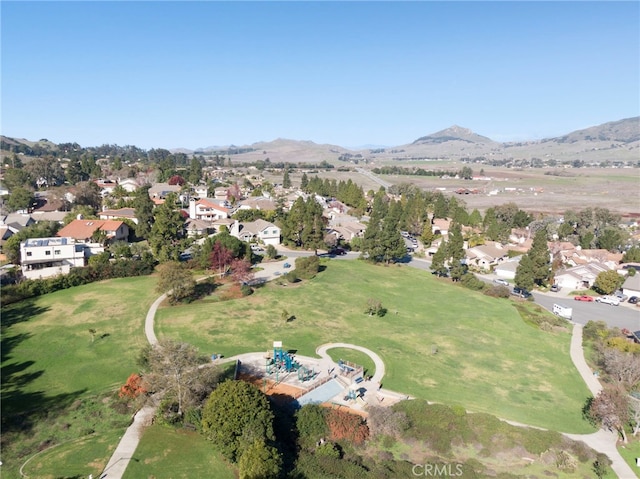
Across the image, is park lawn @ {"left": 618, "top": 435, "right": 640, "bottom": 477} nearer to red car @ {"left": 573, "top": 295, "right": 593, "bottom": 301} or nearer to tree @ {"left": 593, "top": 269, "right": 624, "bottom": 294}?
red car @ {"left": 573, "top": 295, "right": 593, "bottom": 301}

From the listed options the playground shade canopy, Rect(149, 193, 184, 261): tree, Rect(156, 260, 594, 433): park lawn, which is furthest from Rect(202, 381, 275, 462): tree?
Rect(149, 193, 184, 261): tree

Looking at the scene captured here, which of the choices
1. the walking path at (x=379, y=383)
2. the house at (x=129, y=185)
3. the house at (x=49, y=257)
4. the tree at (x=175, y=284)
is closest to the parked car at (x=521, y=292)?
the walking path at (x=379, y=383)

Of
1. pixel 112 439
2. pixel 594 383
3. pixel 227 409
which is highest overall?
pixel 227 409

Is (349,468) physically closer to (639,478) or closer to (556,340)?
(639,478)

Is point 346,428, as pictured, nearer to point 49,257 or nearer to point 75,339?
point 75,339

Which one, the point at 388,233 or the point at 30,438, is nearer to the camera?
the point at 30,438

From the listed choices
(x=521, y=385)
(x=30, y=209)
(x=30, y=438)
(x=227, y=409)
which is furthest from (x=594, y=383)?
(x=30, y=209)

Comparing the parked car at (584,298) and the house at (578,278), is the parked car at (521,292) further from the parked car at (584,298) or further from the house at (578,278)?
the house at (578,278)
